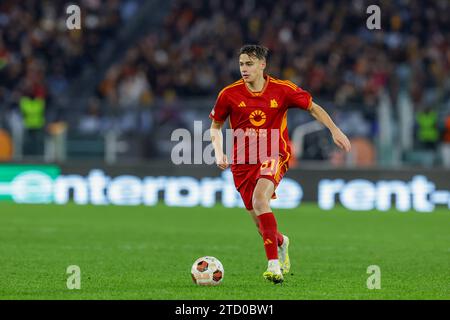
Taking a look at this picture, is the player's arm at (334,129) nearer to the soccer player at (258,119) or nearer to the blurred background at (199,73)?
the soccer player at (258,119)

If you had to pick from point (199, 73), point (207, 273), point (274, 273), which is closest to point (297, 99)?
point (274, 273)

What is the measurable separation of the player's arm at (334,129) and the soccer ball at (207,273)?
5.00ft


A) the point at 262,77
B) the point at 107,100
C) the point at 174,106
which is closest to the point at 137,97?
the point at 107,100

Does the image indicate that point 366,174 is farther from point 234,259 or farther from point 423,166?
point 234,259

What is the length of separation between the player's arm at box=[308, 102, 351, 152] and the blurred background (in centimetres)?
1108

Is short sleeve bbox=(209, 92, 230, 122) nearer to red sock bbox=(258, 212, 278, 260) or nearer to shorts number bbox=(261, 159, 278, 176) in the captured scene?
shorts number bbox=(261, 159, 278, 176)

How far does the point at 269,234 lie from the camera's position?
9.23 metres

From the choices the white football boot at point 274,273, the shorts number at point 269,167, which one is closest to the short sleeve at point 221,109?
the shorts number at point 269,167

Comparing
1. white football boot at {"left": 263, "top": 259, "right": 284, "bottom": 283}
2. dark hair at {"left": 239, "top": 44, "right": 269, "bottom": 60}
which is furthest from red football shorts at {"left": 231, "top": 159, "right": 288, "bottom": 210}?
dark hair at {"left": 239, "top": 44, "right": 269, "bottom": 60}

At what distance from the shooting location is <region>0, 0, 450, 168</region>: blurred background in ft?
69.9

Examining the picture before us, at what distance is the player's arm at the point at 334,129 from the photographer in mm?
9203

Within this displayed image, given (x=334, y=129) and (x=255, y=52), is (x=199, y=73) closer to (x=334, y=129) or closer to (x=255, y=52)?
(x=255, y=52)

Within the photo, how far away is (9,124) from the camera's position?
23.2 m
